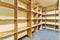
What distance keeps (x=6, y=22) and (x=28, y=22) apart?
911mm

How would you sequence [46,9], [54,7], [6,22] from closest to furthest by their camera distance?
[6,22]
[54,7]
[46,9]

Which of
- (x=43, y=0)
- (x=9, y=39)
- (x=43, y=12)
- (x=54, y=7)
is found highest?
(x=43, y=0)

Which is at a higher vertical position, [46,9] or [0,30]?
[46,9]

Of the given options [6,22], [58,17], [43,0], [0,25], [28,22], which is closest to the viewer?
[0,25]

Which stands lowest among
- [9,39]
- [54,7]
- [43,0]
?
[9,39]

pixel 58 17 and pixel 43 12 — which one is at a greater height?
pixel 43 12

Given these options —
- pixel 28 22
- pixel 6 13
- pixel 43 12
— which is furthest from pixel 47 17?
pixel 6 13

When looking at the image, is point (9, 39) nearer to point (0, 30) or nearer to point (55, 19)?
point (0, 30)

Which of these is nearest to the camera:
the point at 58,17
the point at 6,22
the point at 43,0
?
the point at 6,22

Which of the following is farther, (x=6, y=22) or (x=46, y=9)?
(x=46, y=9)

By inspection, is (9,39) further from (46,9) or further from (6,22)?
(46,9)

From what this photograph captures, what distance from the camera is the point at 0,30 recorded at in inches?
51.5

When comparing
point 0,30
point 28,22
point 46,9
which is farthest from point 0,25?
point 46,9

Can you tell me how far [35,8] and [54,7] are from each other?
126 cm
